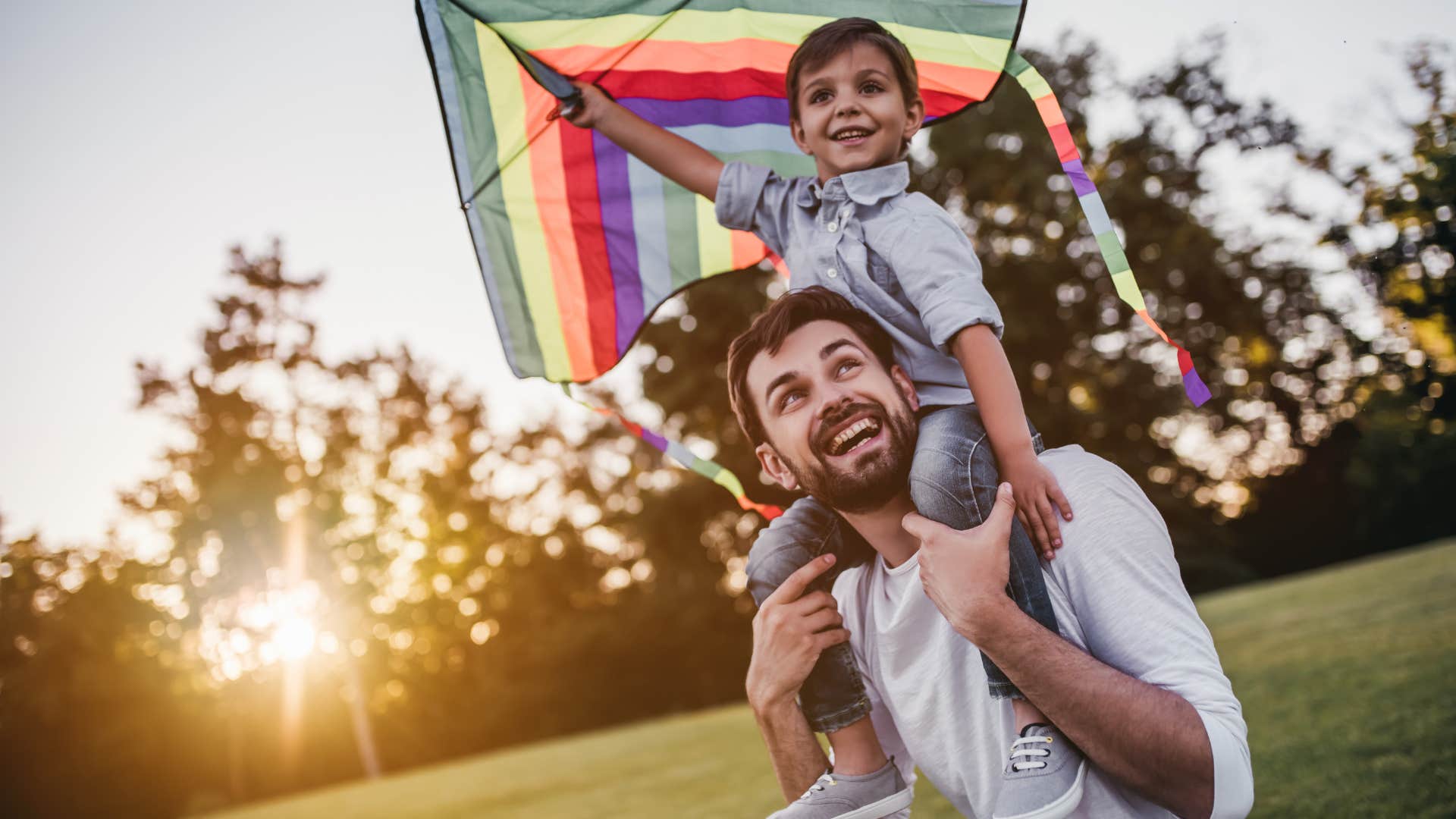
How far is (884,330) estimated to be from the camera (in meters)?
2.21

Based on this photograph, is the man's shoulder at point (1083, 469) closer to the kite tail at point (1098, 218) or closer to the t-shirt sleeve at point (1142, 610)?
the t-shirt sleeve at point (1142, 610)

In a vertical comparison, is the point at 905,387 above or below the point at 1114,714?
above

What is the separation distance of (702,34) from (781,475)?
3.68ft

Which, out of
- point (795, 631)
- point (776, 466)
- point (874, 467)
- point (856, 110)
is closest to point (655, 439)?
point (776, 466)

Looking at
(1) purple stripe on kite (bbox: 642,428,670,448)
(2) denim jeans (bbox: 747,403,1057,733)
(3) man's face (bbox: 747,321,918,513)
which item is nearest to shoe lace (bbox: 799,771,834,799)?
(2) denim jeans (bbox: 747,403,1057,733)

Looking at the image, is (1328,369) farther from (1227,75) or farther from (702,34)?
(702,34)

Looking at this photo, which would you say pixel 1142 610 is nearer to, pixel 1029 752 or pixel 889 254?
pixel 1029 752

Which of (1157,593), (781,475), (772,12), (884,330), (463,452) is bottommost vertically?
(1157,593)

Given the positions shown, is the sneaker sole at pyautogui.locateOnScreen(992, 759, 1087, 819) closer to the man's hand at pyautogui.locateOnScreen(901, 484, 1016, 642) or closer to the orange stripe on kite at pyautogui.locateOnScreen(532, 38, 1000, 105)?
the man's hand at pyautogui.locateOnScreen(901, 484, 1016, 642)

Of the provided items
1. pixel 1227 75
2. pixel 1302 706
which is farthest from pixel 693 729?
pixel 1227 75

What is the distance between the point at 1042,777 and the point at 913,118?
1.48 metres

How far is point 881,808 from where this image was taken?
2.20 m

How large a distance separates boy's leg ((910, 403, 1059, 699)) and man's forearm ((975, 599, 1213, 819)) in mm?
75

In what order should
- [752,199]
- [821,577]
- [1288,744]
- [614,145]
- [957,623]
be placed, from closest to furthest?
1. [957,623]
2. [821,577]
3. [752,199]
4. [614,145]
5. [1288,744]
